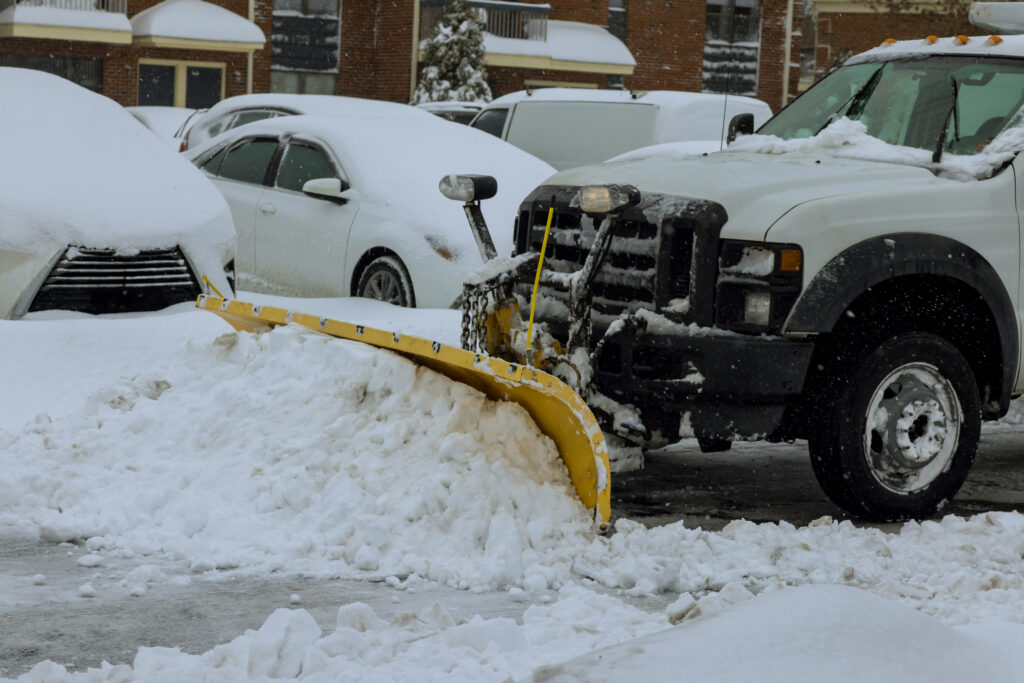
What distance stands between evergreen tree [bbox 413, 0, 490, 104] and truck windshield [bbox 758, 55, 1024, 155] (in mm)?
25014

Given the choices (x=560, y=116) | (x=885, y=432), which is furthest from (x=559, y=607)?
(x=560, y=116)

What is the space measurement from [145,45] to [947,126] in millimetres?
26875

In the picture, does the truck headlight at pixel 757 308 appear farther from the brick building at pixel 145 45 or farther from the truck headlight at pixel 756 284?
the brick building at pixel 145 45

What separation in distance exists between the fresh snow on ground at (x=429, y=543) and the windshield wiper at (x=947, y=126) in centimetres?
162

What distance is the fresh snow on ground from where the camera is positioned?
3879 millimetres

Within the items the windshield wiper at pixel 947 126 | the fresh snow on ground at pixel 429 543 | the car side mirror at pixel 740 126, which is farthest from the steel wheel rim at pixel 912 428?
the car side mirror at pixel 740 126

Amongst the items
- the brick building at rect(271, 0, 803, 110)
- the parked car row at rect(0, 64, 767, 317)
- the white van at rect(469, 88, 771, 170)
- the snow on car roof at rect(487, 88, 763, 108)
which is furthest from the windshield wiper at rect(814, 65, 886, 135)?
the brick building at rect(271, 0, 803, 110)

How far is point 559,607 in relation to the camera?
466 cm

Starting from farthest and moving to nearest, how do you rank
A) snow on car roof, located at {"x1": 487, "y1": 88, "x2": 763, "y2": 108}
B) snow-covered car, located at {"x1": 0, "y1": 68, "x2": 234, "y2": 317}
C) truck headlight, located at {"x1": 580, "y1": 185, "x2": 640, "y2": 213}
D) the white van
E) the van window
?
the van window, snow on car roof, located at {"x1": 487, "y1": 88, "x2": 763, "y2": 108}, the white van, snow-covered car, located at {"x1": 0, "y1": 68, "x2": 234, "y2": 317}, truck headlight, located at {"x1": 580, "y1": 185, "x2": 640, "y2": 213}

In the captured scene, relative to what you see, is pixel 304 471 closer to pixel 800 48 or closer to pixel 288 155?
pixel 288 155

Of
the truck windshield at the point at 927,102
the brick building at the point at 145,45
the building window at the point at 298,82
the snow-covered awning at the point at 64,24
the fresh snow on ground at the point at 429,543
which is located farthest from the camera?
the building window at the point at 298,82

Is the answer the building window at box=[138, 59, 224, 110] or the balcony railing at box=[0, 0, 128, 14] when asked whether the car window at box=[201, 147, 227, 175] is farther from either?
the building window at box=[138, 59, 224, 110]

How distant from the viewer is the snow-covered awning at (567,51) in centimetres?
3372

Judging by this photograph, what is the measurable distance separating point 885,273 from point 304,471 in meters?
2.37
